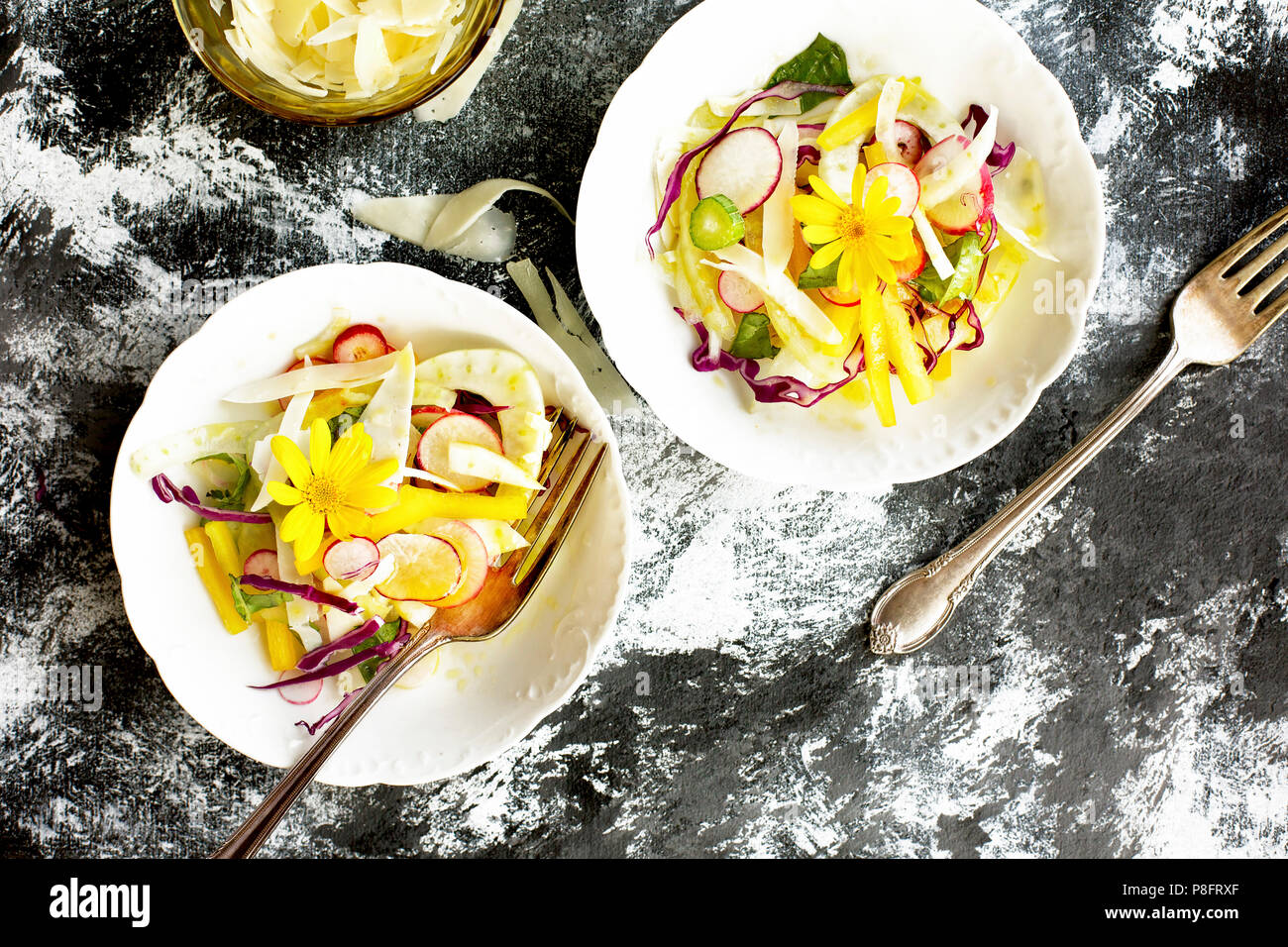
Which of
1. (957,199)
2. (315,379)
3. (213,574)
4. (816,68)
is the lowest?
(213,574)

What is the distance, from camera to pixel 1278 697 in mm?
1840

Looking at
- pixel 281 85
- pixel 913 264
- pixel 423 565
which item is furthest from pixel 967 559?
pixel 281 85

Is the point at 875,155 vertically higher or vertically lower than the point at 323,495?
higher

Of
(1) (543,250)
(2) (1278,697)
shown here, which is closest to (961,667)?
(2) (1278,697)

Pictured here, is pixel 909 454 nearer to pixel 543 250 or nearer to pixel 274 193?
pixel 543 250

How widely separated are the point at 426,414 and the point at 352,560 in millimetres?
279

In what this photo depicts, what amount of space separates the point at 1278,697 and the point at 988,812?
26.5 inches

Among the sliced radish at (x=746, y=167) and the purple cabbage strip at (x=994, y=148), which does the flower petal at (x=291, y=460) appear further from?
the purple cabbage strip at (x=994, y=148)

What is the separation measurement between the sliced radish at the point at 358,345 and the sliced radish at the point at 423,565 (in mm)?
322

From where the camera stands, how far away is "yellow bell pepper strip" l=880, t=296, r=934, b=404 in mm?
1443

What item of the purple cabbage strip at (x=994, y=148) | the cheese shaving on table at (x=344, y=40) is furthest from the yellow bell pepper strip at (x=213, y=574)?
the purple cabbage strip at (x=994, y=148)

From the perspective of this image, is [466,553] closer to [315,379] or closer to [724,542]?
[315,379]

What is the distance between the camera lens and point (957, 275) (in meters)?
1.46

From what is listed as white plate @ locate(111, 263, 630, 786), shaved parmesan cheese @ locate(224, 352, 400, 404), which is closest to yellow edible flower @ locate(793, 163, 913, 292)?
white plate @ locate(111, 263, 630, 786)
